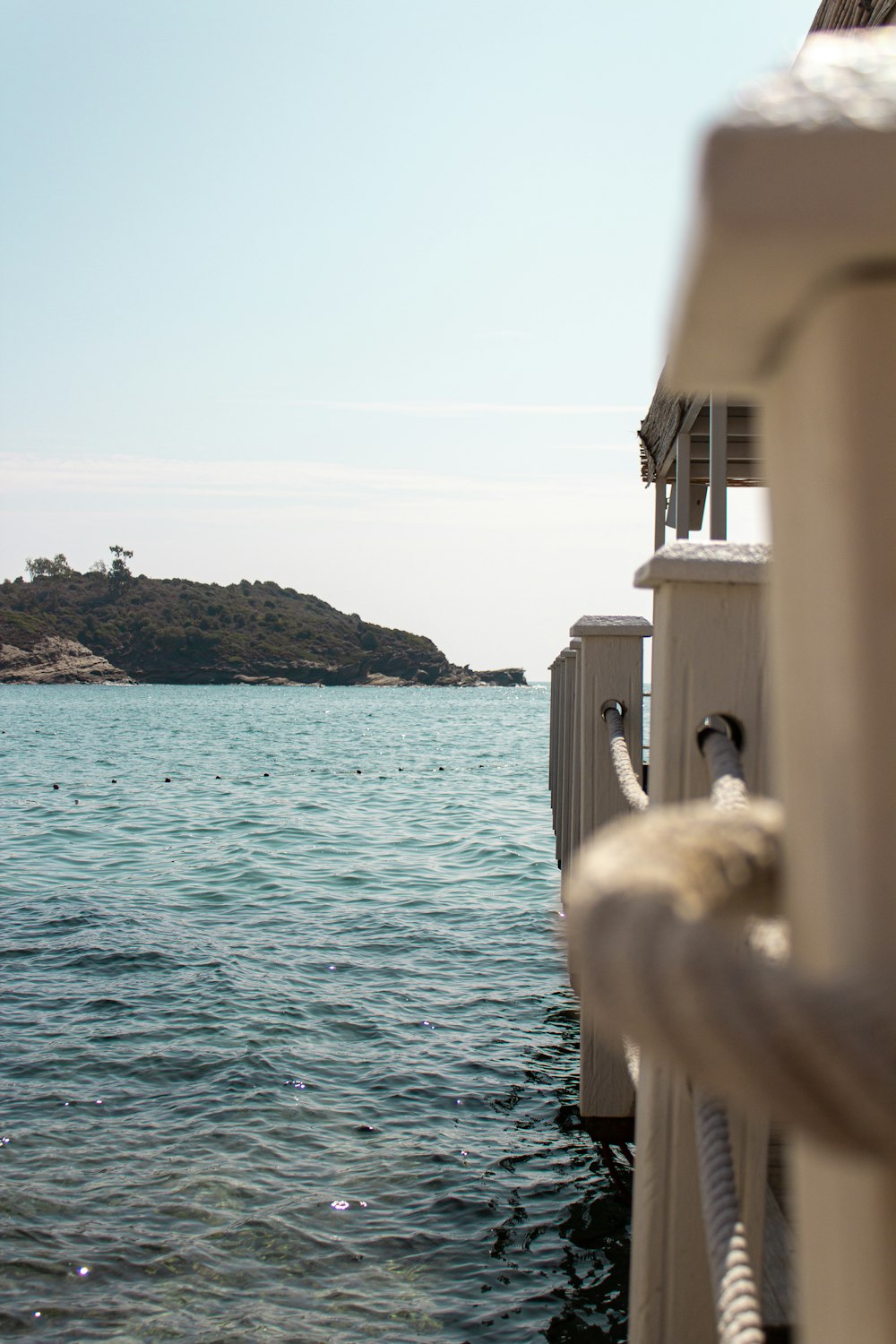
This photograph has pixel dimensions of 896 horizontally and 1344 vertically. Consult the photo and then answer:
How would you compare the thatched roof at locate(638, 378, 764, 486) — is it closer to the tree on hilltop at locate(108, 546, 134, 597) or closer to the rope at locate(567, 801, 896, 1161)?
the rope at locate(567, 801, 896, 1161)

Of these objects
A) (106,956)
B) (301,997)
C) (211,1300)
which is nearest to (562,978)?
(301,997)

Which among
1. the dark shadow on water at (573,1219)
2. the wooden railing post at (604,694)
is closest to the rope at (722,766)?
the wooden railing post at (604,694)

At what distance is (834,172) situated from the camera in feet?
1.74

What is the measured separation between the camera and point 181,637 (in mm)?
152625

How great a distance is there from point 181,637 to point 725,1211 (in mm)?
156118

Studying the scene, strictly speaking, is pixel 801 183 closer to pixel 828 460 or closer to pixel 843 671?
pixel 828 460

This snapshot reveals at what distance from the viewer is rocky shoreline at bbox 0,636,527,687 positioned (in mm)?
141750

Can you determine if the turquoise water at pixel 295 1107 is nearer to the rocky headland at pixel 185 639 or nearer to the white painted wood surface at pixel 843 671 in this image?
the white painted wood surface at pixel 843 671

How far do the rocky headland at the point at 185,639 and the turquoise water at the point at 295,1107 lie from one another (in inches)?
5330

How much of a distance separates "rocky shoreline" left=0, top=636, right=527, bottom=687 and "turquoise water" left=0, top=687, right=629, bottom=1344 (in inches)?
5265

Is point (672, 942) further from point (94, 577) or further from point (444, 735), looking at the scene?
point (94, 577)

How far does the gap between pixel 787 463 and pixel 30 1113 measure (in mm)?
6732

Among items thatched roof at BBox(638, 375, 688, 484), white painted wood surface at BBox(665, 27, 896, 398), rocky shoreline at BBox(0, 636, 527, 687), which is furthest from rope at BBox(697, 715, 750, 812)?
rocky shoreline at BBox(0, 636, 527, 687)

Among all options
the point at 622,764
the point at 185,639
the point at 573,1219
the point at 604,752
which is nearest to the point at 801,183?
the point at 622,764
